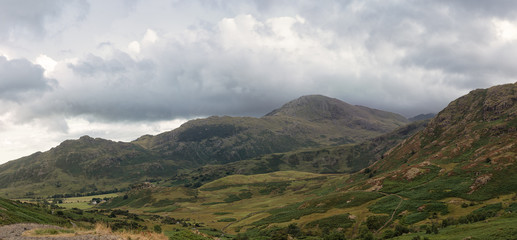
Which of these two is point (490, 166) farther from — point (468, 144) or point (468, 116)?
point (468, 116)

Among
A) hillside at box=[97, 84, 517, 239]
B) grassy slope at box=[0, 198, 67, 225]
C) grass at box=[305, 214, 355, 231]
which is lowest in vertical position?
grass at box=[305, 214, 355, 231]

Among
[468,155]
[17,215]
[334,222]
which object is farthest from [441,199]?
[17,215]

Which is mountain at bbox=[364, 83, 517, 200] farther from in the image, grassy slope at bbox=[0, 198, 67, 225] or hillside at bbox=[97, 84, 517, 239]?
grassy slope at bbox=[0, 198, 67, 225]

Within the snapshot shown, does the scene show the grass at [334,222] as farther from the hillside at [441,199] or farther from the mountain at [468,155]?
the mountain at [468,155]

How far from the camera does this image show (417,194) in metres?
103

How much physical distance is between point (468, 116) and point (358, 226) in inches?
5589

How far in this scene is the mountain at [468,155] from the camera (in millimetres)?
95812

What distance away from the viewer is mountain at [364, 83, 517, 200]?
3772 inches

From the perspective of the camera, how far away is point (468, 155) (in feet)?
422

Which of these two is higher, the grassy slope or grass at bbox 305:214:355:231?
the grassy slope

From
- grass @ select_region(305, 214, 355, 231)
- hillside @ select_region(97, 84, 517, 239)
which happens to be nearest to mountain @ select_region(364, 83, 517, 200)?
hillside @ select_region(97, 84, 517, 239)

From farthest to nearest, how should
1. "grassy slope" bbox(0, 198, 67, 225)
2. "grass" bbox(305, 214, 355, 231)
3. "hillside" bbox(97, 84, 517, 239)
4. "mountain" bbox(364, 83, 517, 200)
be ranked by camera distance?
"mountain" bbox(364, 83, 517, 200), "grass" bbox(305, 214, 355, 231), "hillside" bbox(97, 84, 517, 239), "grassy slope" bbox(0, 198, 67, 225)

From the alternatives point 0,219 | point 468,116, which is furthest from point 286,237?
A: point 468,116

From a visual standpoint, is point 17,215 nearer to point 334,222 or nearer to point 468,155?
point 334,222
